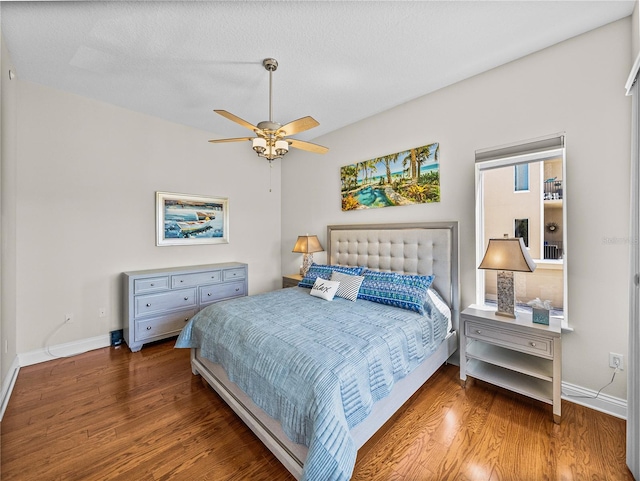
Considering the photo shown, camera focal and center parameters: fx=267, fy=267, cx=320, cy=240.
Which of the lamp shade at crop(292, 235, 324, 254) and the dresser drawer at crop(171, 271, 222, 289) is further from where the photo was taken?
the lamp shade at crop(292, 235, 324, 254)

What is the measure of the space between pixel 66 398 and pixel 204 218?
2.45m

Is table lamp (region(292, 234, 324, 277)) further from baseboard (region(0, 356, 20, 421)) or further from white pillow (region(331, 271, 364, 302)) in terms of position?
baseboard (region(0, 356, 20, 421))

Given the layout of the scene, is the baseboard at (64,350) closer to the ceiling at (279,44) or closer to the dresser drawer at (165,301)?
the dresser drawer at (165,301)

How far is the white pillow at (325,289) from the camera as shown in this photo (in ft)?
9.13

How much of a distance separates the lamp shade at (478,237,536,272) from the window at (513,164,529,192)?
2.08 feet

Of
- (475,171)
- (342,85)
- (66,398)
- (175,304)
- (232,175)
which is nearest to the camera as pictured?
(66,398)

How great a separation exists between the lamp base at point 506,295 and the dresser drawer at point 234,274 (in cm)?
315

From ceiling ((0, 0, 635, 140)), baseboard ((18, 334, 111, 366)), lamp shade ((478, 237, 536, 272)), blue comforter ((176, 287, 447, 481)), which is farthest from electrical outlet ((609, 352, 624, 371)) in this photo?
baseboard ((18, 334, 111, 366))

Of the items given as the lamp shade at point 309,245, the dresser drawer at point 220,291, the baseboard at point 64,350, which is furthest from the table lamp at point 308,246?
the baseboard at point 64,350

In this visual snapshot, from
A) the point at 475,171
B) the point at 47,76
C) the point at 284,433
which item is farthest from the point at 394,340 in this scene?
the point at 47,76

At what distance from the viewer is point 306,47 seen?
2.22 m

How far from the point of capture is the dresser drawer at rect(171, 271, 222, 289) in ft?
11.0

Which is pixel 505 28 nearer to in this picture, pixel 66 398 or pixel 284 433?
pixel 284 433

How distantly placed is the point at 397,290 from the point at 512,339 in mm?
946
